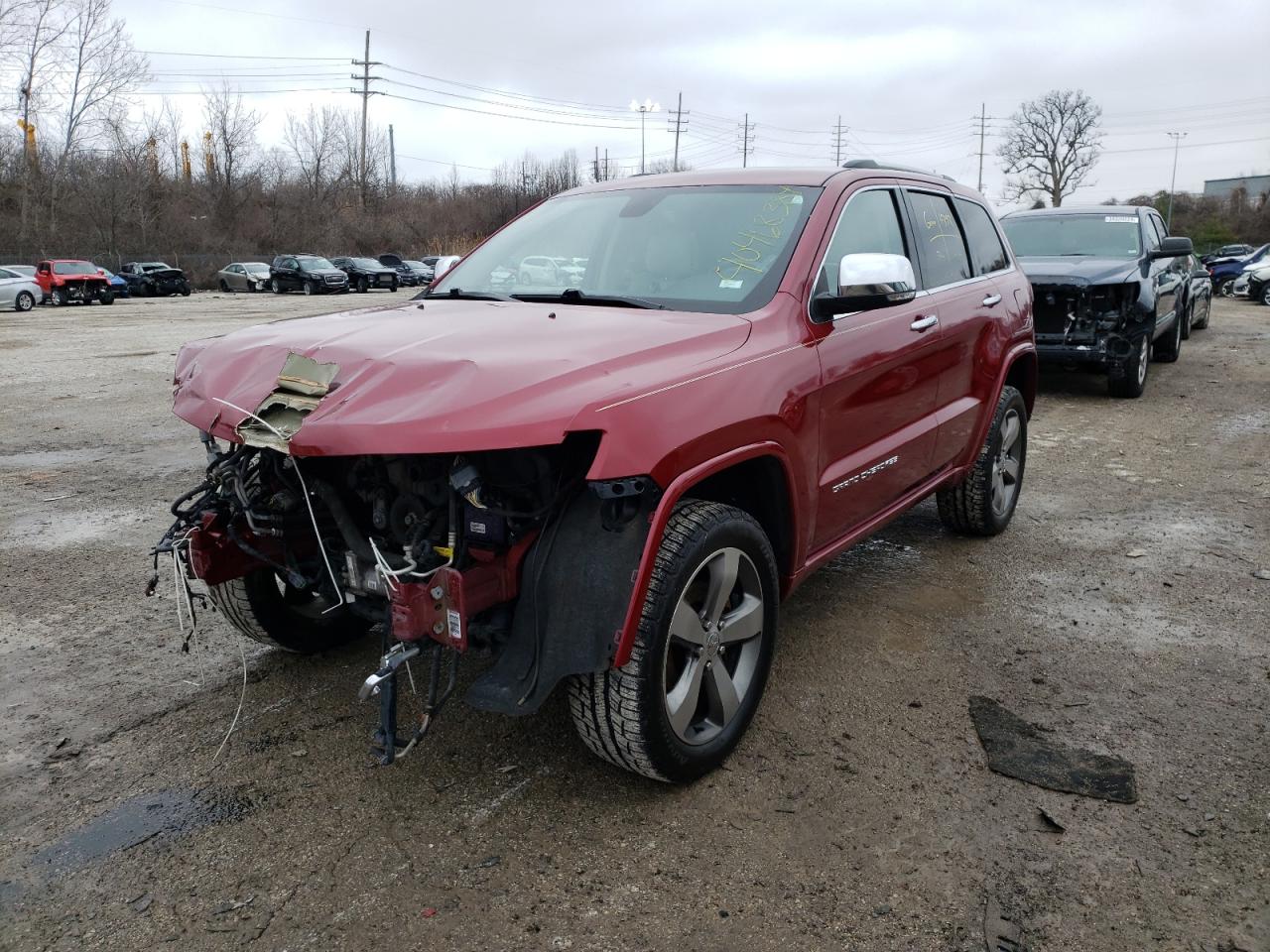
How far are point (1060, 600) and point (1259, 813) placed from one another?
1.74 metres

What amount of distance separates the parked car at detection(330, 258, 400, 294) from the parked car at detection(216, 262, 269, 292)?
316 cm

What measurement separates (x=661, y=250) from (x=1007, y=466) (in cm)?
277

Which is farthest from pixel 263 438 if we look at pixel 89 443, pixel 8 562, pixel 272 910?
pixel 89 443

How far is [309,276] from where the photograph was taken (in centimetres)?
3775

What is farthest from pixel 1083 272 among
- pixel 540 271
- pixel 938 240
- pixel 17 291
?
pixel 17 291

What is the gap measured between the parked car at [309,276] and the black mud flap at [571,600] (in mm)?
37611

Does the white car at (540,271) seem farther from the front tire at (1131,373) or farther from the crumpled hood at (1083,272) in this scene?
the front tire at (1131,373)

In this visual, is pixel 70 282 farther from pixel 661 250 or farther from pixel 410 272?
pixel 661 250

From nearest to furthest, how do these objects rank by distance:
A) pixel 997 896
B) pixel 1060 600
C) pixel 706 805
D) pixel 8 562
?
pixel 997 896 → pixel 706 805 → pixel 1060 600 → pixel 8 562

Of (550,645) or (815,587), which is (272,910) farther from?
(815,587)

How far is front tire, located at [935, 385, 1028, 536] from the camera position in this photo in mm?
5113

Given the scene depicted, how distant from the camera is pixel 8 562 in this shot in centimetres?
516

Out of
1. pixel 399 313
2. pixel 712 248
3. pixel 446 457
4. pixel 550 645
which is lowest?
pixel 550 645

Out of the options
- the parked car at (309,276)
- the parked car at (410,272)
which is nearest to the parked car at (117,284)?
the parked car at (309,276)
